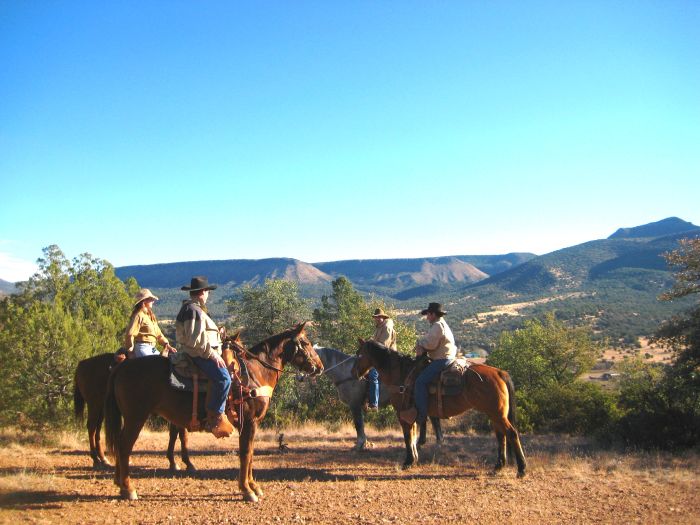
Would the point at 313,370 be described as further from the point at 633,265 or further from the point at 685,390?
the point at 633,265

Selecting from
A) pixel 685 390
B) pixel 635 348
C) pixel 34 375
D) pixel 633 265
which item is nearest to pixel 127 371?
pixel 34 375

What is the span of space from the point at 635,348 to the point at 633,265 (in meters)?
67.2

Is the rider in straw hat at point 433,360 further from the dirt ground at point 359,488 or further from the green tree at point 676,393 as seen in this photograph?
the green tree at point 676,393

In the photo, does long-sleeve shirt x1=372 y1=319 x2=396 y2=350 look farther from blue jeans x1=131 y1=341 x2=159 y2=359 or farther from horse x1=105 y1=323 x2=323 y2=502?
blue jeans x1=131 y1=341 x2=159 y2=359

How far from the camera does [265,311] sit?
24.5 metres

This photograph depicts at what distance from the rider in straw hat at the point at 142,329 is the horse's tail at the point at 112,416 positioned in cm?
132

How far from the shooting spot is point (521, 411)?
1570 centimetres

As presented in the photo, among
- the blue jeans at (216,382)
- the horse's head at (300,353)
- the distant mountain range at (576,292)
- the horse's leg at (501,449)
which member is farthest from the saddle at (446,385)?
the distant mountain range at (576,292)

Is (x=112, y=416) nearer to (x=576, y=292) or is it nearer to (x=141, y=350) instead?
(x=141, y=350)

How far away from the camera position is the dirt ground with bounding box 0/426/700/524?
22.2ft

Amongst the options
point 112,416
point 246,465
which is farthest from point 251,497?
point 112,416

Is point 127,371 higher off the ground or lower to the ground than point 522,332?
higher

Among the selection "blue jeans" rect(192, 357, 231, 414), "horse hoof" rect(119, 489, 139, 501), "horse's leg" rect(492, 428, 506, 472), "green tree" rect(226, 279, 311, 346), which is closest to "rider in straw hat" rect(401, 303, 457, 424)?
"horse's leg" rect(492, 428, 506, 472)

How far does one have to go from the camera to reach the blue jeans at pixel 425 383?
9.41m
